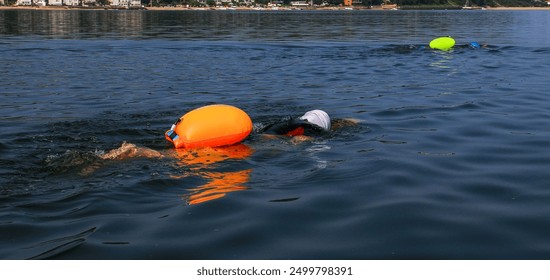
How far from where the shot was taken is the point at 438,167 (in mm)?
7398

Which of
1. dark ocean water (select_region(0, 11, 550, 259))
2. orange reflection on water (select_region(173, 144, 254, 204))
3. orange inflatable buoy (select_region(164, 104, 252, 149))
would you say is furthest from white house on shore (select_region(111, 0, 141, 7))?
orange reflection on water (select_region(173, 144, 254, 204))

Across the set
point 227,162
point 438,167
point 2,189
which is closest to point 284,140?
point 227,162

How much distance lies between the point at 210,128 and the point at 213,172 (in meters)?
0.93

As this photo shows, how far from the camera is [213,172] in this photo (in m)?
7.14

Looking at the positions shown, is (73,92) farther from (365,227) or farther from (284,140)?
(365,227)

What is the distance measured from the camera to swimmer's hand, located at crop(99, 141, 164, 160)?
7438 mm

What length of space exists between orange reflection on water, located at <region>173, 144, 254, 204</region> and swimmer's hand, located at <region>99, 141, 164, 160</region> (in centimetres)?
37

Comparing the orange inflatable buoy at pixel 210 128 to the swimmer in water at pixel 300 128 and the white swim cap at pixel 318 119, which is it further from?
the white swim cap at pixel 318 119

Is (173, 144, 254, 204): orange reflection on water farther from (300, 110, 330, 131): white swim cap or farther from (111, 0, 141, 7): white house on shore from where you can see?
(111, 0, 141, 7): white house on shore

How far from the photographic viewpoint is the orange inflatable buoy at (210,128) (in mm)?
7801

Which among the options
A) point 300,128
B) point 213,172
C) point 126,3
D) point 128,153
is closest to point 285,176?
point 213,172

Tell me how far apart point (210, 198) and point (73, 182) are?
169 cm

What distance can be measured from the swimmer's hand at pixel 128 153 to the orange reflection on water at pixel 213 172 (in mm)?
373

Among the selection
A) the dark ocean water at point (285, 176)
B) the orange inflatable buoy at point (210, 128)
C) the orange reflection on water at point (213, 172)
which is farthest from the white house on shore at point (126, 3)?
the orange reflection on water at point (213, 172)
